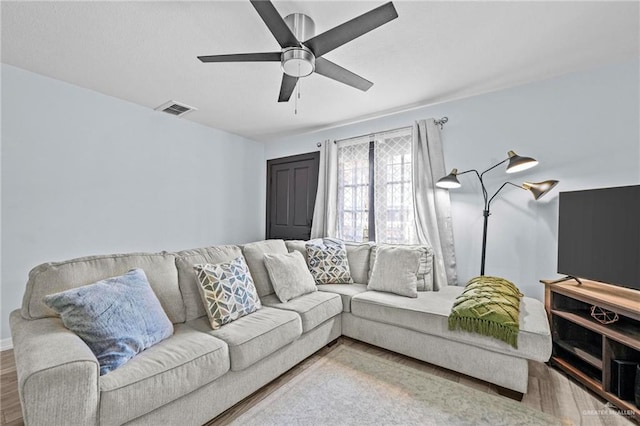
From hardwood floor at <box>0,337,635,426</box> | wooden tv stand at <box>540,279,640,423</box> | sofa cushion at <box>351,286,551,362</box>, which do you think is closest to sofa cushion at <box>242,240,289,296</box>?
hardwood floor at <box>0,337,635,426</box>

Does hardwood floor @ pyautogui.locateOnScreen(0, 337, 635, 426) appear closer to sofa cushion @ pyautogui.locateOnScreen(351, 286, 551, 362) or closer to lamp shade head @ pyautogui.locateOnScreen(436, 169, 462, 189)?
sofa cushion @ pyautogui.locateOnScreen(351, 286, 551, 362)

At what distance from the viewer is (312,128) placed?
432 centimetres

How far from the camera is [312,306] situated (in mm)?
2383

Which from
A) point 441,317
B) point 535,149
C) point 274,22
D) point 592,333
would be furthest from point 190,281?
point 535,149

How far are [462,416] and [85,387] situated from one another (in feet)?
6.41

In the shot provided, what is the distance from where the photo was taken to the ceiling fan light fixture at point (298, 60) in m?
1.76

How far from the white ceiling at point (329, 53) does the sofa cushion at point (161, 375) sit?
80.0 inches

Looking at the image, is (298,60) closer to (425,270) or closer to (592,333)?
(425,270)

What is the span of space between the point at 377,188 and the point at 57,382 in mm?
3306

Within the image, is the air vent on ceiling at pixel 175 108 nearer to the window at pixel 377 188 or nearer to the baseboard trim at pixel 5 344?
the window at pixel 377 188

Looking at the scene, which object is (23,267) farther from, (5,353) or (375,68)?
(375,68)

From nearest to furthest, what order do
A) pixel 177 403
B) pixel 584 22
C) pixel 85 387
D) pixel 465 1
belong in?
pixel 85 387 → pixel 177 403 → pixel 465 1 → pixel 584 22

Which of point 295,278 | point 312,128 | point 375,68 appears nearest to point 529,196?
point 375,68

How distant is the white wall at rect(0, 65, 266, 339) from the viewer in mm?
2625
